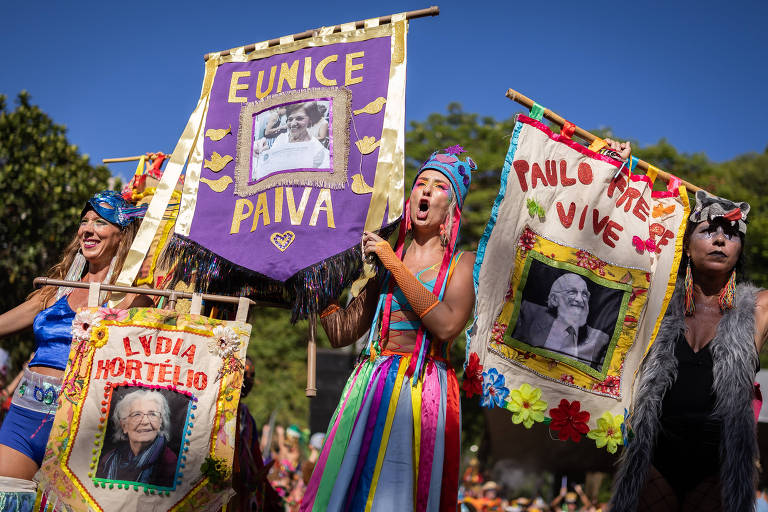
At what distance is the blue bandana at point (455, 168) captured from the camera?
3262 mm

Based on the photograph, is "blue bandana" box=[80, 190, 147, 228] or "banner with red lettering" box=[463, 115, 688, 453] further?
"blue bandana" box=[80, 190, 147, 228]

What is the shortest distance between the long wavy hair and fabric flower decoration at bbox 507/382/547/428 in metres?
2.16

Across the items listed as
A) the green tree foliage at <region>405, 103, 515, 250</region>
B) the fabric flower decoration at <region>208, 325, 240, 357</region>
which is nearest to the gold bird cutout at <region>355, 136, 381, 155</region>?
the fabric flower decoration at <region>208, 325, 240, 357</region>

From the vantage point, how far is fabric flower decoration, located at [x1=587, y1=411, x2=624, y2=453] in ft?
10.6

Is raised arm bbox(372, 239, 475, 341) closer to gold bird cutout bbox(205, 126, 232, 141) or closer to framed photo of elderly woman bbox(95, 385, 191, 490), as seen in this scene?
framed photo of elderly woman bbox(95, 385, 191, 490)

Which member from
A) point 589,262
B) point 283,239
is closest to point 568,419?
point 589,262

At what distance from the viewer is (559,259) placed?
11.0 feet

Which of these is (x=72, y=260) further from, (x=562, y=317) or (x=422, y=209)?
(x=562, y=317)

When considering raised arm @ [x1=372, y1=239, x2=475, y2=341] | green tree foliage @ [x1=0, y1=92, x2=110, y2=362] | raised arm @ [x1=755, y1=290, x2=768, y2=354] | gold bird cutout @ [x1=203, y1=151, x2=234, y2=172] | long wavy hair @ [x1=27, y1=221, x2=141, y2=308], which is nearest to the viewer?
raised arm @ [x1=372, y1=239, x2=475, y2=341]

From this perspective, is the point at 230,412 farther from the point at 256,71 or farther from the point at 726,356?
the point at 726,356

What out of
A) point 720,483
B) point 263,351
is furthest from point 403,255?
point 263,351

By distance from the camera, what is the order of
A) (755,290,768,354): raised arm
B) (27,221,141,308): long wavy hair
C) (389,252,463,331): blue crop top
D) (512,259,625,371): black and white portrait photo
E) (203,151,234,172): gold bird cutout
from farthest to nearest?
(27,221,141,308): long wavy hair → (203,151,234,172): gold bird cutout → (512,259,625,371): black and white portrait photo → (755,290,768,354): raised arm → (389,252,463,331): blue crop top

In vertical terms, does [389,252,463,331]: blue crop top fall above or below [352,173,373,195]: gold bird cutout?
below

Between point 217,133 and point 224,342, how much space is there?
1.20 meters
